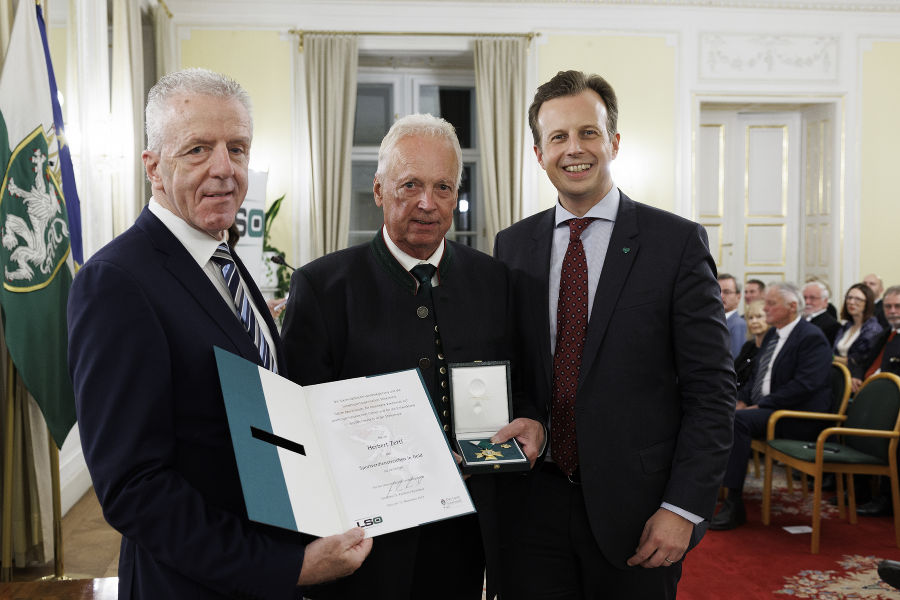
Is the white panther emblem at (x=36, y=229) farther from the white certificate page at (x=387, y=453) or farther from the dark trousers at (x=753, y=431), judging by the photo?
the dark trousers at (x=753, y=431)

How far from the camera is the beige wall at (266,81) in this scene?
670cm

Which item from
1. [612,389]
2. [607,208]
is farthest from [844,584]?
[607,208]

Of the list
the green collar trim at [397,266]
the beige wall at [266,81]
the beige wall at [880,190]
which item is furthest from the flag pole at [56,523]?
the beige wall at [880,190]

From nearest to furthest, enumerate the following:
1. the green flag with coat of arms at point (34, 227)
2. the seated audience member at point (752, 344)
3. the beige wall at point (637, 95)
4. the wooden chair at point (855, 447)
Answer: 1. the green flag with coat of arms at point (34, 227)
2. the wooden chair at point (855, 447)
3. the seated audience member at point (752, 344)
4. the beige wall at point (637, 95)

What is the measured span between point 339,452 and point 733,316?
4919mm

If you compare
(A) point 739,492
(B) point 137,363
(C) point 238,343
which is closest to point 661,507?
(C) point 238,343

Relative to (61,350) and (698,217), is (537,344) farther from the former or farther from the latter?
(698,217)

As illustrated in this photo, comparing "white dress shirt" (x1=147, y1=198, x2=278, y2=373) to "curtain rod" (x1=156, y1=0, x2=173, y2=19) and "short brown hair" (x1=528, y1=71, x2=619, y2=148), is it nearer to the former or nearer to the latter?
"short brown hair" (x1=528, y1=71, x2=619, y2=148)

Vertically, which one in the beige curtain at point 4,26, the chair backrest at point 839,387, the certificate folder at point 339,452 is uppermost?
the beige curtain at point 4,26

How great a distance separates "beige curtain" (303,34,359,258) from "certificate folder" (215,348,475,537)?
18.6 ft

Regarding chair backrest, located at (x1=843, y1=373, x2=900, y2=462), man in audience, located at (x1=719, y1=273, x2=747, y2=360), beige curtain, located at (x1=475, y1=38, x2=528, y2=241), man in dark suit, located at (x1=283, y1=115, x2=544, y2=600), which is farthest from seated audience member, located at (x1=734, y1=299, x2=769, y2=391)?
man in dark suit, located at (x1=283, y1=115, x2=544, y2=600)

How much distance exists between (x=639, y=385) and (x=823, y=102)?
726cm

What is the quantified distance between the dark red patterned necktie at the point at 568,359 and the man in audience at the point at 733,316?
12.9 feet

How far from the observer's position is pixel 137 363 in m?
0.97
